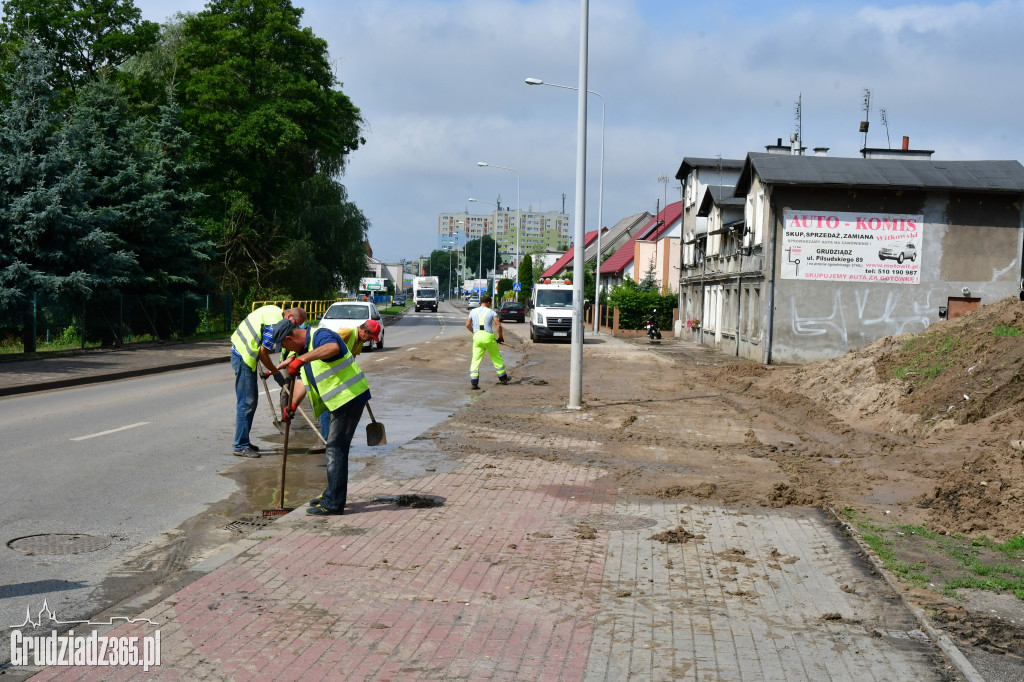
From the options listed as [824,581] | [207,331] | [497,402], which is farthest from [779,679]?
[207,331]

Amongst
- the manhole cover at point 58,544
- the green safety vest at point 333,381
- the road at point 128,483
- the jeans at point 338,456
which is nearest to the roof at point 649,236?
the road at point 128,483

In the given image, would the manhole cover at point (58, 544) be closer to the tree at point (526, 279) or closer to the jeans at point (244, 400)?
the jeans at point (244, 400)

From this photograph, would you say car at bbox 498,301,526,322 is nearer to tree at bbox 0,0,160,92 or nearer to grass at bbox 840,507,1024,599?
tree at bbox 0,0,160,92

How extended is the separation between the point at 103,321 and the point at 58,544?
73.2 feet

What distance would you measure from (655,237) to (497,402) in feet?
174

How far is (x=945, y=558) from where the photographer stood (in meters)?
6.45

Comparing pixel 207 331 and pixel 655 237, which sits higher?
pixel 655 237

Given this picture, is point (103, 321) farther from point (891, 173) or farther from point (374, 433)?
point (891, 173)

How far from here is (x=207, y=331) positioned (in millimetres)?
34812

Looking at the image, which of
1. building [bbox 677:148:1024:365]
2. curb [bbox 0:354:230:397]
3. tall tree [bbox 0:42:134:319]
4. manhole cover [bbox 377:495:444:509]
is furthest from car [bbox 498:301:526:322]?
manhole cover [bbox 377:495:444:509]

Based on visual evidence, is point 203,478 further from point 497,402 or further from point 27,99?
point 27,99

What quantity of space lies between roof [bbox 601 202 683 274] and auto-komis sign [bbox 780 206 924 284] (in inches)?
1298

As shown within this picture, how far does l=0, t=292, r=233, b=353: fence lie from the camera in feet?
76.5

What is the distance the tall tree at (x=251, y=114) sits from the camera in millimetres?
38844
